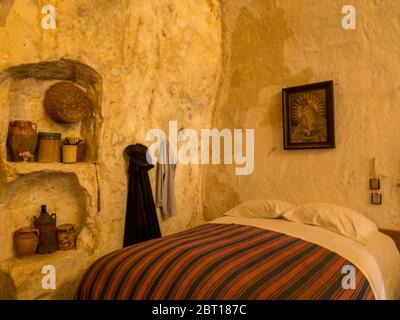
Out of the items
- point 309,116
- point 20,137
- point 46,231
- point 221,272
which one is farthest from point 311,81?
point 46,231

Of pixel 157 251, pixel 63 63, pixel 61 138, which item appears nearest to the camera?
pixel 157 251

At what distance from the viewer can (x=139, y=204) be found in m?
2.50

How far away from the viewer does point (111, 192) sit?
8.01 feet

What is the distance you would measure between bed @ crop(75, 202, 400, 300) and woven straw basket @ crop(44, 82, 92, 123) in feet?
3.77

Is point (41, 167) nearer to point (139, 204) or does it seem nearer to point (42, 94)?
point (42, 94)

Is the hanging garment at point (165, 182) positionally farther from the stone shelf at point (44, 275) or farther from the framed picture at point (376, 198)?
the framed picture at point (376, 198)

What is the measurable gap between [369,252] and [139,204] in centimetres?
173

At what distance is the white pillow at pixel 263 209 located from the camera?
260 centimetres

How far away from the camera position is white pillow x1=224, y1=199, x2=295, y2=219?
8.54 ft

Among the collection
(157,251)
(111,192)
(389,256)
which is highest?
(111,192)

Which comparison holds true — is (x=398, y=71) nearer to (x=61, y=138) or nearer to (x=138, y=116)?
(x=138, y=116)

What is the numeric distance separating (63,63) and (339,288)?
225 centimetres

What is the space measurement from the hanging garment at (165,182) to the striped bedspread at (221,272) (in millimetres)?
907
